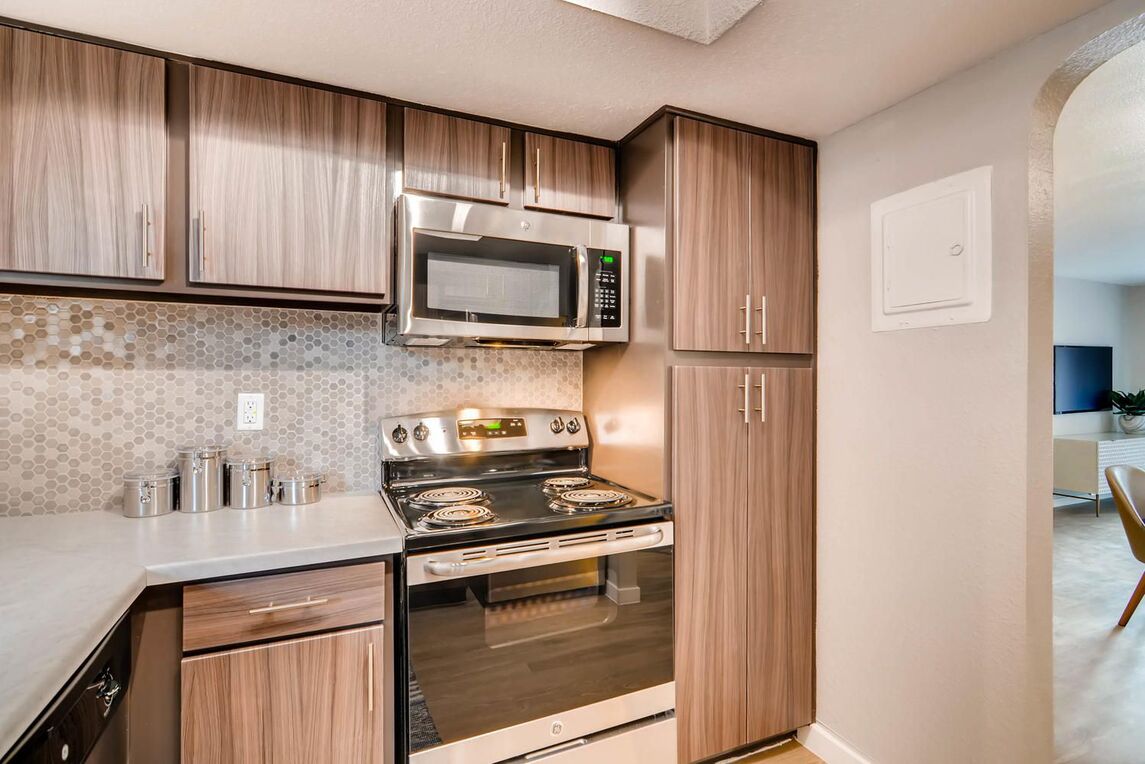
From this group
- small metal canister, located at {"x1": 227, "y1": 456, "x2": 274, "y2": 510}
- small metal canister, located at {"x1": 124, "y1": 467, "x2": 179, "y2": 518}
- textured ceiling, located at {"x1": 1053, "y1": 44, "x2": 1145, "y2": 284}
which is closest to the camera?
small metal canister, located at {"x1": 124, "y1": 467, "x2": 179, "y2": 518}

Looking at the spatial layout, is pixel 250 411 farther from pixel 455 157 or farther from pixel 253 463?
pixel 455 157

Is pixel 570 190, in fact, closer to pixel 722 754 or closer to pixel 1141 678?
pixel 722 754

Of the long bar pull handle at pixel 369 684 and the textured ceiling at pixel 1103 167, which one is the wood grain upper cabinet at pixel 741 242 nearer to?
the textured ceiling at pixel 1103 167

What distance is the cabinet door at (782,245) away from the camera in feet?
6.38

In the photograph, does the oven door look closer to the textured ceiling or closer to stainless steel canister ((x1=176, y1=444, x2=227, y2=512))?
stainless steel canister ((x1=176, y1=444, x2=227, y2=512))

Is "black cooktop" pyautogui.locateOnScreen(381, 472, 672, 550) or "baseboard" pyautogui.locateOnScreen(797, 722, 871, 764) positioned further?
"baseboard" pyautogui.locateOnScreen(797, 722, 871, 764)

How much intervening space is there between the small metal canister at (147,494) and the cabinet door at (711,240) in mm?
1587

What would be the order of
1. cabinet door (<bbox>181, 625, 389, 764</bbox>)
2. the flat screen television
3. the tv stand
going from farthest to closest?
1. the flat screen television
2. the tv stand
3. cabinet door (<bbox>181, 625, 389, 764</bbox>)

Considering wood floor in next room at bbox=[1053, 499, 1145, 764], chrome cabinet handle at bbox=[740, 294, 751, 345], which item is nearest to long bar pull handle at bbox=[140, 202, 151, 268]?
chrome cabinet handle at bbox=[740, 294, 751, 345]

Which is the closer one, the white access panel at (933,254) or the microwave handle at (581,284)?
the white access panel at (933,254)

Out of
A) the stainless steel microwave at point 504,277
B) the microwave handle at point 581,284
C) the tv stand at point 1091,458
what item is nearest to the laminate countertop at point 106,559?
the stainless steel microwave at point 504,277

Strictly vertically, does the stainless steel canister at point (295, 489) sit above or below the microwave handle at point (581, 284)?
below

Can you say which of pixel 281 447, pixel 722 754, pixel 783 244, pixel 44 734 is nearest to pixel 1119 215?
pixel 783 244

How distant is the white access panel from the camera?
1511 millimetres
